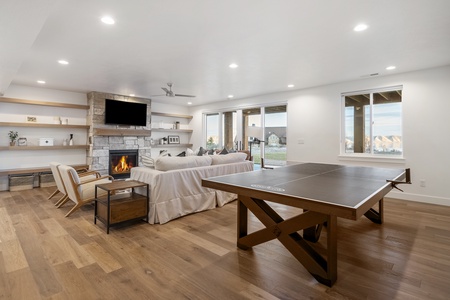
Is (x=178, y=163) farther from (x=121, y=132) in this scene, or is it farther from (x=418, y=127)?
(x=418, y=127)

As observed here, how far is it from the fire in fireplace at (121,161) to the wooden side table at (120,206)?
3.75 meters

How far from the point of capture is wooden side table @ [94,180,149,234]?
301cm

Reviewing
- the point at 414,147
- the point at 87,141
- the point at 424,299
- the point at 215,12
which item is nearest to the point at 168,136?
the point at 87,141

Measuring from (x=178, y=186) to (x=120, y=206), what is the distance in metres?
0.84

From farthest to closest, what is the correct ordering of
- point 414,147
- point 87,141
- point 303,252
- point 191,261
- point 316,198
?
point 87,141 < point 414,147 < point 191,261 < point 303,252 < point 316,198

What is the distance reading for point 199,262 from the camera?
228 cm

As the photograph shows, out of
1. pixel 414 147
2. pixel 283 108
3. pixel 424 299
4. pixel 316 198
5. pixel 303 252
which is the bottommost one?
pixel 424 299

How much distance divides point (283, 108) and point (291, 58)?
2.90 m

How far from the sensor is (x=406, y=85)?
462 centimetres

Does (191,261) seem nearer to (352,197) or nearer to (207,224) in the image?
(207,224)

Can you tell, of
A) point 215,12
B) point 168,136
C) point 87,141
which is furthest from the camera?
point 168,136

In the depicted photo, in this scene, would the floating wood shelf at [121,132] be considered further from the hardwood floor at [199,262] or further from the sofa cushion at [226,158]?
the sofa cushion at [226,158]

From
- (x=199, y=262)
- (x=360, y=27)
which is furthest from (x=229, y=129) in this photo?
(x=199, y=262)

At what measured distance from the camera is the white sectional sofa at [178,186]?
3301 mm
